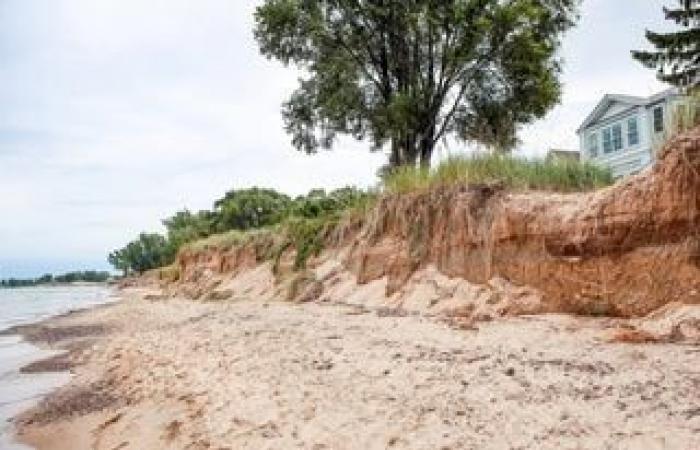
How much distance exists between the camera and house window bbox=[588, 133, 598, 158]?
36.6 meters

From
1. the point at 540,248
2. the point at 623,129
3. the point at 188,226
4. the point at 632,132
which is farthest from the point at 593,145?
the point at 188,226

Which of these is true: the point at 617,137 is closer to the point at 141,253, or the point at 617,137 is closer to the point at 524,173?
the point at 524,173

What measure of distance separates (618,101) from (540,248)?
26.0 metres

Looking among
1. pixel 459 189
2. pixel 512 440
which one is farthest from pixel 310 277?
pixel 512 440

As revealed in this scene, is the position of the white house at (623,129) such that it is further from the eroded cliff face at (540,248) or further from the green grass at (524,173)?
the green grass at (524,173)

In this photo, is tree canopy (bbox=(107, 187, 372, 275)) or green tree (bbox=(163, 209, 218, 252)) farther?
green tree (bbox=(163, 209, 218, 252))

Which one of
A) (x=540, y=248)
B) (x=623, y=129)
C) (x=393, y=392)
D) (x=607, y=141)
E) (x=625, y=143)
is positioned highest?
(x=623, y=129)

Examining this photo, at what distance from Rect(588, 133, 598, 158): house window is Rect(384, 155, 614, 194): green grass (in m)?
24.3

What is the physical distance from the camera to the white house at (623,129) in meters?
32.4

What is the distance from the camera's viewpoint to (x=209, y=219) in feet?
249

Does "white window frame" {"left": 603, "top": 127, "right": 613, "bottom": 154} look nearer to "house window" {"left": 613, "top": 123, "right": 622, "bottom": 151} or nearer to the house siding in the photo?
the house siding

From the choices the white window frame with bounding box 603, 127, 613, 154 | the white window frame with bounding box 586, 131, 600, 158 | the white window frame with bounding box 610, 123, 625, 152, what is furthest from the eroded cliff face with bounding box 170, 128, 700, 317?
the white window frame with bounding box 586, 131, 600, 158

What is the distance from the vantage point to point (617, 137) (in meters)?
35.1

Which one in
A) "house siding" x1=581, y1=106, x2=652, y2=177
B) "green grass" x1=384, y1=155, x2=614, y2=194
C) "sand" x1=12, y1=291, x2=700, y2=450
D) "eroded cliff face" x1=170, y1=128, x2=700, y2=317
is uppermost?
"house siding" x1=581, y1=106, x2=652, y2=177
